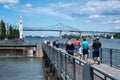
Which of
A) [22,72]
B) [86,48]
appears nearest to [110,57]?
[86,48]

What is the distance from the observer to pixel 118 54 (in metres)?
19.7

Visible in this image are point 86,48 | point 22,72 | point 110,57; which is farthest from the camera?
point 22,72

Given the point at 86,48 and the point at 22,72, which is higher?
the point at 86,48

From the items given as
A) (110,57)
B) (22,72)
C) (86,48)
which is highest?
(86,48)

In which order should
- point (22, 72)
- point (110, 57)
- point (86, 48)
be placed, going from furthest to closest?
1. point (22, 72)
2. point (86, 48)
3. point (110, 57)

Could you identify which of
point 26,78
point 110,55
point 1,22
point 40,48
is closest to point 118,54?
point 110,55

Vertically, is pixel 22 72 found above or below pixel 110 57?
below

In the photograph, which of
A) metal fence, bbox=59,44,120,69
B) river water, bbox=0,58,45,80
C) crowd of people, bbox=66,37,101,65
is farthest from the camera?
river water, bbox=0,58,45,80

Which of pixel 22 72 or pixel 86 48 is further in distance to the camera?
pixel 22 72

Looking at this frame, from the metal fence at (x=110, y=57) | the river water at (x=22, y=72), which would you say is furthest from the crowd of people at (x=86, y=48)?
the river water at (x=22, y=72)

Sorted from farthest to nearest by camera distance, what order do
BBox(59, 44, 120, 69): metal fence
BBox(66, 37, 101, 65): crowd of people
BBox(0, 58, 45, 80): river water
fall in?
BBox(0, 58, 45, 80): river water, BBox(66, 37, 101, 65): crowd of people, BBox(59, 44, 120, 69): metal fence

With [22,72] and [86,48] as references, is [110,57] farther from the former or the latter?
[22,72]

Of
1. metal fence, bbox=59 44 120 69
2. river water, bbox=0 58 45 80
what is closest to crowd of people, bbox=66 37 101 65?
metal fence, bbox=59 44 120 69

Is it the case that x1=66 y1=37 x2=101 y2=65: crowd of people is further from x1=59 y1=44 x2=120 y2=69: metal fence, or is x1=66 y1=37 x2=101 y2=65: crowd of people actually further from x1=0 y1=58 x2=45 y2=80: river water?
x1=0 y1=58 x2=45 y2=80: river water
